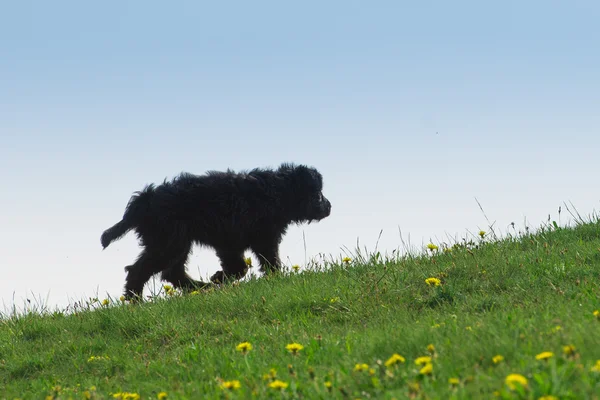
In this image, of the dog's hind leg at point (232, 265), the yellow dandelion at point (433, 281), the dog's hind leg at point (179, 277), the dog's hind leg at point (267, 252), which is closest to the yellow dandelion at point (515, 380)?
the yellow dandelion at point (433, 281)

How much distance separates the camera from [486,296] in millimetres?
5965

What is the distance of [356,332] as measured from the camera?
210 inches

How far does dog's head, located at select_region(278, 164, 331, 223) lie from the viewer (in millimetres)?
10422

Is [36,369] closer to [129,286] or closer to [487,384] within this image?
[129,286]

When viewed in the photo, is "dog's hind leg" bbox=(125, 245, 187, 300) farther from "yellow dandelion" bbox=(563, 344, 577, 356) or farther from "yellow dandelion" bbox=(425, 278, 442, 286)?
"yellow dandelion" bbox=(563, 344, 577, 356)

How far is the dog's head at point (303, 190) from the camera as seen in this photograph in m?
10.4

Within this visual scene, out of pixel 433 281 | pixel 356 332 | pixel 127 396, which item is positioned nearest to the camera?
pixel 127 396

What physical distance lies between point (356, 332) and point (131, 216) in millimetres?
4850

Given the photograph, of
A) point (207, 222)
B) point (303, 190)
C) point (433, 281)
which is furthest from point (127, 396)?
point (303, 190)

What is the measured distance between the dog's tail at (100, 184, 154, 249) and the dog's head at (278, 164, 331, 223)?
2.27m

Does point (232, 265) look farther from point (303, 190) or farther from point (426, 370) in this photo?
point (426, 370)

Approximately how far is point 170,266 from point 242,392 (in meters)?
5.78

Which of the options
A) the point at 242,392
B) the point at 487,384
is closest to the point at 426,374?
the point at 487,384

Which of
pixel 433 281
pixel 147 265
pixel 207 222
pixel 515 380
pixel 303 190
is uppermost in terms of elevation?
pixel 303 190
